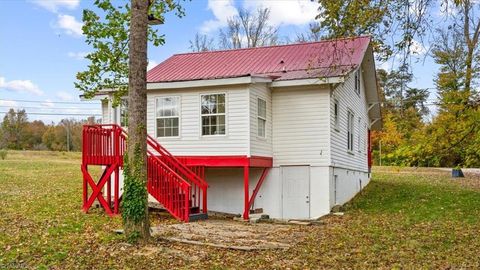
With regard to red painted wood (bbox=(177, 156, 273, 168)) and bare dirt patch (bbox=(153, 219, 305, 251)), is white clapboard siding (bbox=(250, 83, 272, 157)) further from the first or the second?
bare dirt patch (bbox=(153, 219, 305, 251))

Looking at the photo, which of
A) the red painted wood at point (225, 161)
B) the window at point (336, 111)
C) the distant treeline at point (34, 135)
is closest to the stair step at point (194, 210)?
the red painted wood at point (225, 161)

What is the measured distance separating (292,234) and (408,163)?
16.2ft

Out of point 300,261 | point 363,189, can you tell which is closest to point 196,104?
point 300,261

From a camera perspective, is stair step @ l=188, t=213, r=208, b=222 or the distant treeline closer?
stair step @ l=188, t=213, r=208, b=222

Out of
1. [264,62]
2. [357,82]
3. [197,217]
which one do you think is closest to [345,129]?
[357,82]

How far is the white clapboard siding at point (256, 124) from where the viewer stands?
15344mm

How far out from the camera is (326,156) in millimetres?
15945

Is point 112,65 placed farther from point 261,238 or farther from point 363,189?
point 363,189

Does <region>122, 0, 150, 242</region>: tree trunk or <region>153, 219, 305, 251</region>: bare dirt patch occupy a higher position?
<region>122, 0, 150, 242</region>: tree trunk

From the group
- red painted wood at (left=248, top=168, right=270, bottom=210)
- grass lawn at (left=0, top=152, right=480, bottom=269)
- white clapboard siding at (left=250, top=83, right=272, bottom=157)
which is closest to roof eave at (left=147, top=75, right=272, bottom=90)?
white clapboard siding at (left=250, top=83, right=272, bottom=157)

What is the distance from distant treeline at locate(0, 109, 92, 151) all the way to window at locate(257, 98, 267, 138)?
2660 inches

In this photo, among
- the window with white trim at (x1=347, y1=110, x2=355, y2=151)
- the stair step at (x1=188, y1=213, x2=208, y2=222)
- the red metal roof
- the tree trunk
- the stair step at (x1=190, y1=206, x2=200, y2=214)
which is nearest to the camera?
the tree trunk

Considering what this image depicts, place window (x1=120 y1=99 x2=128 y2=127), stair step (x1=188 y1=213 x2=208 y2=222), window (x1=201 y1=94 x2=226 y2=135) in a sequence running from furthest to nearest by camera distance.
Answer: window (x1=120 y1=99 x2=128 y2=127) < window (x1=201 y1=94 x2=226 y2=135) < stair step (x1=188 y1=213 x2=208 y2=222)

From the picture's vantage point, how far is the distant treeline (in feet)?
253
